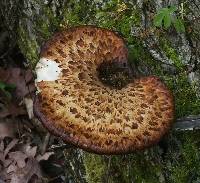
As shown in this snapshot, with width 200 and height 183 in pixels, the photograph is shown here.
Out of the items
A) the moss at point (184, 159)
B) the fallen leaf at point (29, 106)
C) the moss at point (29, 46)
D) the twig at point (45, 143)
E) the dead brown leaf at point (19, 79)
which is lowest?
the twig at point (45, 143)

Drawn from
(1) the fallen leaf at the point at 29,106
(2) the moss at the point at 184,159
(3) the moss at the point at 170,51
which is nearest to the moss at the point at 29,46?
(1) the fallen leaf at the point at 29,106

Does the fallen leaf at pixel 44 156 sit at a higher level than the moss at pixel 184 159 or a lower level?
lower

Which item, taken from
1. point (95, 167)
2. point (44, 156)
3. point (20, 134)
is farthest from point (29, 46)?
point (95, 167)

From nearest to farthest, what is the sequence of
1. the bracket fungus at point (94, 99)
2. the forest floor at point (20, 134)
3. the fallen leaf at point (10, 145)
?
the bracket fungus at point (94, 99) < the forest floor at point (20, 134) < the fallen leaf at point (10, 145)

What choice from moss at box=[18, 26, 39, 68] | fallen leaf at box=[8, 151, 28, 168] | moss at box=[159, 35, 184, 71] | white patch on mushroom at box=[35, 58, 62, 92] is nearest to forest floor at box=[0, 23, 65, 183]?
fallen leaf at box=[8, 151, 28, 168]

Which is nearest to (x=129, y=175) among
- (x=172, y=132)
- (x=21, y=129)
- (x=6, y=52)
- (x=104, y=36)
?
(x=172, y=132)

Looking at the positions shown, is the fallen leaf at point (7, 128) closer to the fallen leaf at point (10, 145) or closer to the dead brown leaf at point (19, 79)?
the fallen leaf at point (10, 145)

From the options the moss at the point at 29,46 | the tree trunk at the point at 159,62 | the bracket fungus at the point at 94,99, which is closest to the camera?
the bracket fungus at the point at 94,99
